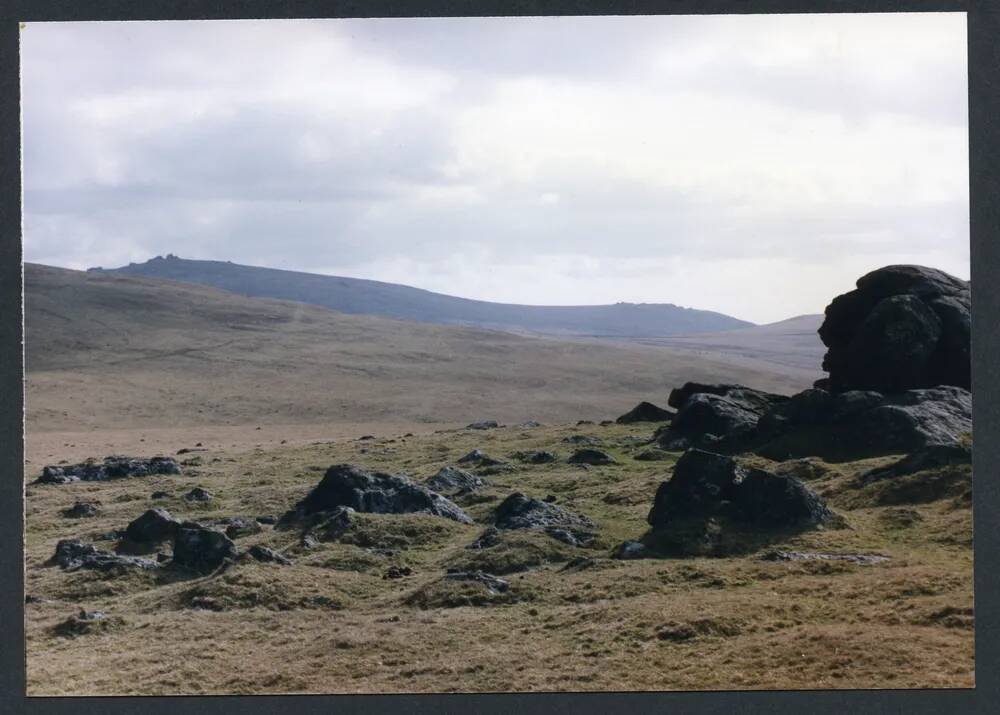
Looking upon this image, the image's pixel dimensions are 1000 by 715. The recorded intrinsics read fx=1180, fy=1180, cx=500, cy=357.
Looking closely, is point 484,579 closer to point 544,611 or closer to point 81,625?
point 544,611

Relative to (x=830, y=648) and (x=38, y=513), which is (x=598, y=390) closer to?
(x=38, y=513)

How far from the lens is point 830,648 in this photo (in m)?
18.5

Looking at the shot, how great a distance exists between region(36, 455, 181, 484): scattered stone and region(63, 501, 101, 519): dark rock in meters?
5.22

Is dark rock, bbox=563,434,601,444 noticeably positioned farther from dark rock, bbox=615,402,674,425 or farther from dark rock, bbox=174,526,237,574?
dark rock, bbox=174,526,237,574

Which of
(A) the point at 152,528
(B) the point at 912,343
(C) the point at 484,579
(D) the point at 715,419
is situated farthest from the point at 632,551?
(B) the point at 912,343

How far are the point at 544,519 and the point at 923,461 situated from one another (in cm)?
964

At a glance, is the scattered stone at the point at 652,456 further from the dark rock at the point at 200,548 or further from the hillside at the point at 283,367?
the hillside at the point at 283,367

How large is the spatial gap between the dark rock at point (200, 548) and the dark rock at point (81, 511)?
29.7ft

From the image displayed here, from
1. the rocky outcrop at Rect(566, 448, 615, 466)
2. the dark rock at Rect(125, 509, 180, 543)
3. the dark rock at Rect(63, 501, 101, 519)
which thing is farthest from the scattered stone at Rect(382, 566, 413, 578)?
the dark rock at Rect(63, 501, 101, 519)

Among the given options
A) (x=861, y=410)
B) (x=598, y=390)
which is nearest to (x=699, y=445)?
(x=861, y=410)

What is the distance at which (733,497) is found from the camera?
2811 cm

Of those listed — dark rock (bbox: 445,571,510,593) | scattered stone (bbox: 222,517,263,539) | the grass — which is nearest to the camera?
the grass

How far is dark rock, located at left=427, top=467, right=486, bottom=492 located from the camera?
35406mm

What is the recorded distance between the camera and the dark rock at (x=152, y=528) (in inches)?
1196
